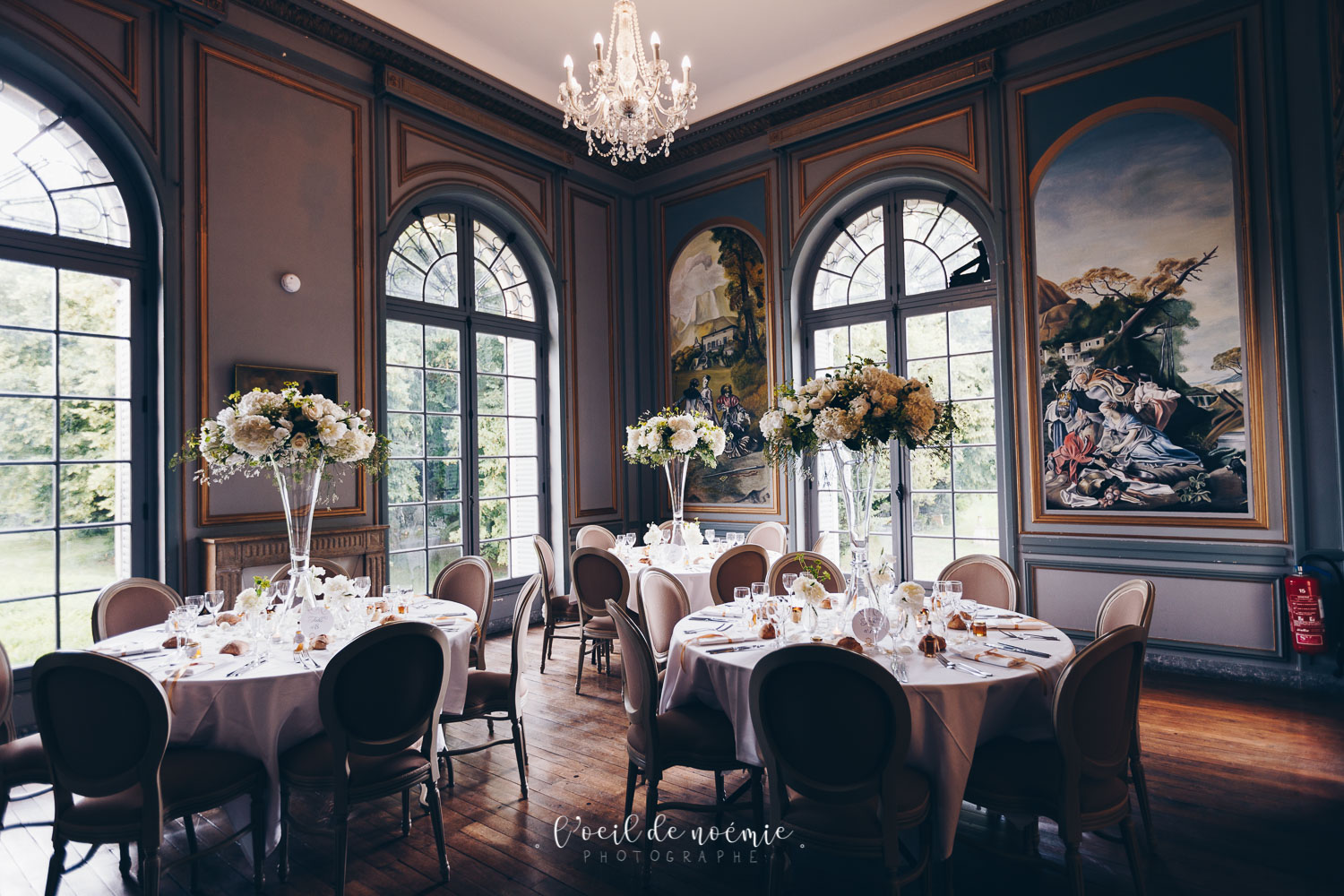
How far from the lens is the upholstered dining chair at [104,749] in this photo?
2268 mm

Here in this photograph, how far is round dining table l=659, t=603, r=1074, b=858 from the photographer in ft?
7.68

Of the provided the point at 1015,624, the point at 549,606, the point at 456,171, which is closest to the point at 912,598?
the point at 1015,624

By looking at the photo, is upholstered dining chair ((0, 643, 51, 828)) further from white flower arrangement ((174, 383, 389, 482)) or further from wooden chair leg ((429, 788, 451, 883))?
wooden chair leg ((429, 788, 451, 883))

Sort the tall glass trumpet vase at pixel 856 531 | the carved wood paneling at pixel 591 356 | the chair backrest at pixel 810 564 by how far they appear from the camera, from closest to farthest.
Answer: the tall glass trumpet vase at pixel 856 531 → the chair backrest at pixel 810 564 → the carved wood paneling at pixel 591 356

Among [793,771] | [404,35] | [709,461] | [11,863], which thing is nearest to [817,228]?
[709,461]

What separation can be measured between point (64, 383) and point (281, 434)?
2318 mm

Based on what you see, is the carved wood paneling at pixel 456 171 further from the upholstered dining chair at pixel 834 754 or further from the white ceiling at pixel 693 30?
the upholstered dining chair at pixel 834 754

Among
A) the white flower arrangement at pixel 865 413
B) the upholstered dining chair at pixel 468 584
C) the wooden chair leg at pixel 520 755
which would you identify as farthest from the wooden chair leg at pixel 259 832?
the white flower arrangement at pixel 865 413

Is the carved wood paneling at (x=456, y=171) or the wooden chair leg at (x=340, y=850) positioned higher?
the carved wood paneling at (x=456, y=171)

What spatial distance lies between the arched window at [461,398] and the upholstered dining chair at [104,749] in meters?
3.46

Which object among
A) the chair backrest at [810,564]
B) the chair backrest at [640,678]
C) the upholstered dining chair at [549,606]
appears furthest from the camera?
the upholstered dining chair at [549,606]

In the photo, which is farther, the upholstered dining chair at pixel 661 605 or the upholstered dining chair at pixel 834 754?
the upholstered dining chair at pixel 661 605

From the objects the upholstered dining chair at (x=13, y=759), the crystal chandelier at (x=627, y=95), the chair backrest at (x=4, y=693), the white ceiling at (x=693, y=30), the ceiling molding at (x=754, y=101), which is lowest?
the upholstered dining chair at (x=13, y=759)

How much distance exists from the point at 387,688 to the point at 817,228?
5.51 meters
